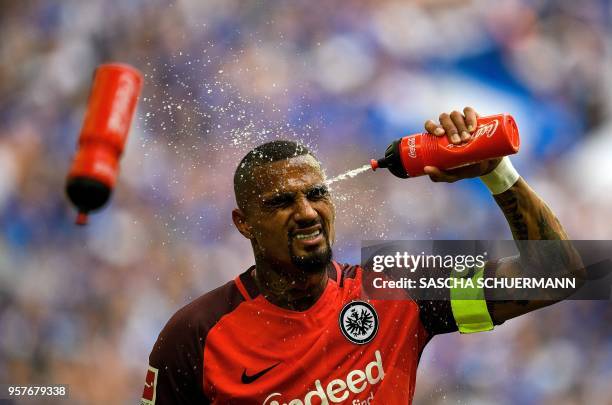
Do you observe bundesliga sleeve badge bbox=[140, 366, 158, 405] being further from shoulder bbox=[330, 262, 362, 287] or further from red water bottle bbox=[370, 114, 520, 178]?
red water bottle bbox=[370, 114, 520, 178]

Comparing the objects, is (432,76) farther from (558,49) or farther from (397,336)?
(397,336)

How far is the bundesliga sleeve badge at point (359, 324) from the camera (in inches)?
125

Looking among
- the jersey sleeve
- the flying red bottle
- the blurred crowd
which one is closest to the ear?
the jersey sleeve

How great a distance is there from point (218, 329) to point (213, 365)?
15 cm

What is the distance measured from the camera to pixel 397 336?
320 cm

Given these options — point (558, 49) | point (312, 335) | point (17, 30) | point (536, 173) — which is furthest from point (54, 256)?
point (558, 49)

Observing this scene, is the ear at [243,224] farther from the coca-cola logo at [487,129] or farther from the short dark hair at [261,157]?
the coca-cola logo at [487,129]

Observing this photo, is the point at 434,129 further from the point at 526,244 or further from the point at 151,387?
the point at 151,387

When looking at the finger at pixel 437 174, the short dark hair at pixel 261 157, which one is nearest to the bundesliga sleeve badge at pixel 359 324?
the short dark hair at pixel 261 157

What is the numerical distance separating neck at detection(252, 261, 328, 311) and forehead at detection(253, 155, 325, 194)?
13.1 inches

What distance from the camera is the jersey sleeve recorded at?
10.2ft

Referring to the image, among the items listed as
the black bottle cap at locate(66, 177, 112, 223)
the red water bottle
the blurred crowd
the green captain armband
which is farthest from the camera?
the blurred crowd

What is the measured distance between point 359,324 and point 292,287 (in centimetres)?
31

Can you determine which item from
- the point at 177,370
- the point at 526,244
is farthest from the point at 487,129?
the point at 177,370
